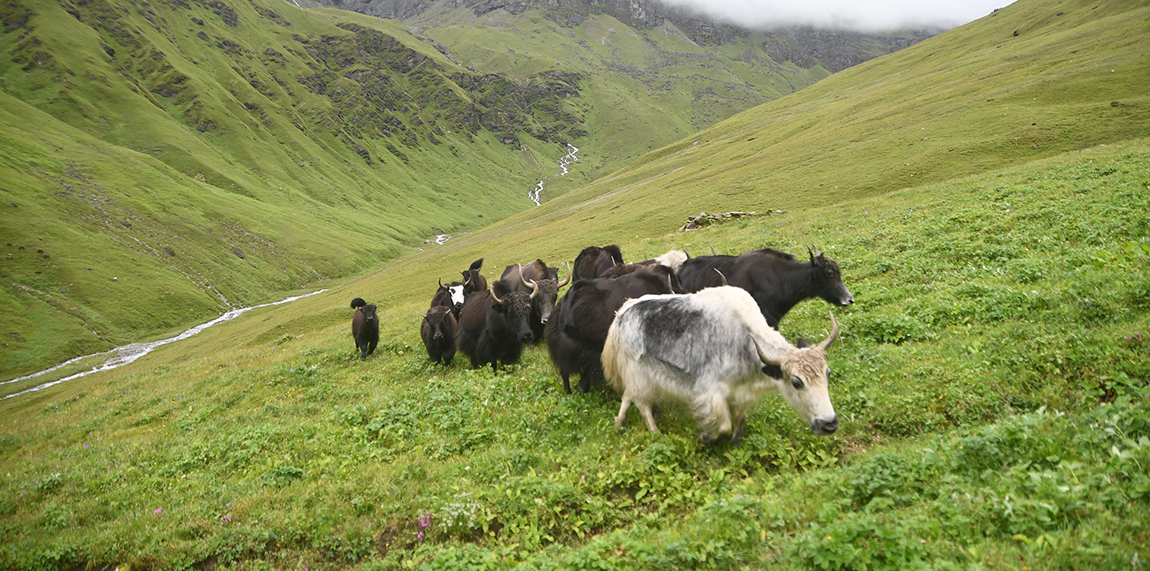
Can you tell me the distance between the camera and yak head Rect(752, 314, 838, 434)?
6.16 m

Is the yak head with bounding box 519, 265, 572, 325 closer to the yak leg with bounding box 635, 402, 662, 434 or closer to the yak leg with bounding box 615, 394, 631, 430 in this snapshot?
the yak leg with bounding box 615, 394, 631, 430

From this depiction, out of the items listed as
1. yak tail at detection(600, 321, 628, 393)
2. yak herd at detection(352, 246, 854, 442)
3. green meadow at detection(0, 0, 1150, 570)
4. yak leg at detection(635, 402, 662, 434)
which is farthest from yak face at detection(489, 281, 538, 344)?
yak leg at detection(635, 402, 662, 434)

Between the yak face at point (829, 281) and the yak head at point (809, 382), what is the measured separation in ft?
15.4

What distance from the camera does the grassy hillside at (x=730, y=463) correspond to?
4.17 metres

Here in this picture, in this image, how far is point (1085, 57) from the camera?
47.2 m

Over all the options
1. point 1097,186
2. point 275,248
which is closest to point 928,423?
point 1097,186

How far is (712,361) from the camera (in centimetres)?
728

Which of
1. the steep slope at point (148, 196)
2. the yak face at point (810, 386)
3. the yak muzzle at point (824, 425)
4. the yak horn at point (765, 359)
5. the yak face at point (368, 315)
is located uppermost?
the steep slope at point (148, 196)

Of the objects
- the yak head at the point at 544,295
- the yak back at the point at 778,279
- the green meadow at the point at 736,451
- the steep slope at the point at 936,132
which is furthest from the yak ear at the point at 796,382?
the steep slope at the point at 936,132

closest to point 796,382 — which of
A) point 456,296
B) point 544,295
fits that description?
point 544,295

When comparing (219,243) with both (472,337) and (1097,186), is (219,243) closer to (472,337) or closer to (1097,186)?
(472,337)

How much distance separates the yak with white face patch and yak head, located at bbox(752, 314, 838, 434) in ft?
0.04

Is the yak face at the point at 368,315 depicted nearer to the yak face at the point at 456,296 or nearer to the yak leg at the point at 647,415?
the yak face at the point at 456,296

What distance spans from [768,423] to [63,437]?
704 inches
